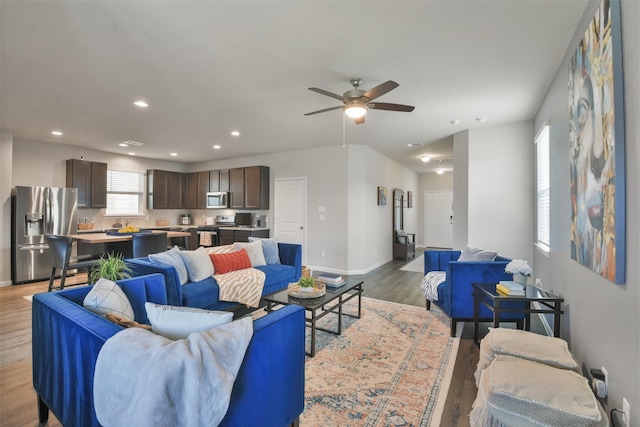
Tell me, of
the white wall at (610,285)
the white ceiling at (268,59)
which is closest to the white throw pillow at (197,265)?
the white ceiling at (268,59)

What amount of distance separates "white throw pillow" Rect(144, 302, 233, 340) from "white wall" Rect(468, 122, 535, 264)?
4.46m

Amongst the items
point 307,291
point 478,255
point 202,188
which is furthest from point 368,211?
point 202,188

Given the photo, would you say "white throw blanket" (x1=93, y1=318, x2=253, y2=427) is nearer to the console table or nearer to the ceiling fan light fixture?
the console table

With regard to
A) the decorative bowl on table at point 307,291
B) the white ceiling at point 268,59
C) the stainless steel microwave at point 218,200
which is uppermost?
the white ceiling at point 268,59

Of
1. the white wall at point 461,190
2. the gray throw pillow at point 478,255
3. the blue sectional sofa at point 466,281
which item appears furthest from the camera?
the white wall at point 461,190

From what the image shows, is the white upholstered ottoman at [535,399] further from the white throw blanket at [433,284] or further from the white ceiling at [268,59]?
the white ceiling at [268,59]

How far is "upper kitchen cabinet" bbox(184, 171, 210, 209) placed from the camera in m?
7.91

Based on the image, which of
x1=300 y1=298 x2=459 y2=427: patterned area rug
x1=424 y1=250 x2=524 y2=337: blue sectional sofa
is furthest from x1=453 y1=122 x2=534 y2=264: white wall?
x1=300 y1=298 x2=459 y2=427: patterned area rug

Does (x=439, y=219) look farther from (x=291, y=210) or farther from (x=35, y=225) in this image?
(x=35, y=225)

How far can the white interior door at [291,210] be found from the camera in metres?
6.57

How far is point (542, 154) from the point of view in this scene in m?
3.85

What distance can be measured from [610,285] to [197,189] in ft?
26.8

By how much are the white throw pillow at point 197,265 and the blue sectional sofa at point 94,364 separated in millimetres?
1489

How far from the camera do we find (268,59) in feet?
8.76
